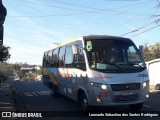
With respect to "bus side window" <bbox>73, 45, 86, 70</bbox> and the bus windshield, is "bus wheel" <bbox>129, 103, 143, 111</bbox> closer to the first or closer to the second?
the bus windshield

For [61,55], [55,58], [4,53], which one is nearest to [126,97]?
[61,55]

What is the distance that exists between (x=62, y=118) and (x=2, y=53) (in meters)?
43.7

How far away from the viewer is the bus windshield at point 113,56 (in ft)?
37.1

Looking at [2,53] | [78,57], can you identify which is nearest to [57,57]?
[78,57]

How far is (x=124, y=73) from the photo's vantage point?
11.1 m

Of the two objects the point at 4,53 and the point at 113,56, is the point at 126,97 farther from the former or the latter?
the point at 4,53

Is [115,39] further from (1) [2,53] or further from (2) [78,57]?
(1) [2,53]

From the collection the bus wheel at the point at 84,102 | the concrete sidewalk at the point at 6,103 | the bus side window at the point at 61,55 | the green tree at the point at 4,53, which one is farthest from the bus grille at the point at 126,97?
the green tree at the point at 4,53

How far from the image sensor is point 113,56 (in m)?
11.7

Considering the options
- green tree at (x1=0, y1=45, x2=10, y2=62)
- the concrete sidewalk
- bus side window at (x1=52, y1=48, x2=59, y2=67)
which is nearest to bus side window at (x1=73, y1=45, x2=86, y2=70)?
the concrete sidewalk

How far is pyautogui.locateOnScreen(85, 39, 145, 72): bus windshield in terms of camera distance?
1131 cm

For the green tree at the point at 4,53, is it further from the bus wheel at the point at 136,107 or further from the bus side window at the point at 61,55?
the bus wheel at the point at 136,107

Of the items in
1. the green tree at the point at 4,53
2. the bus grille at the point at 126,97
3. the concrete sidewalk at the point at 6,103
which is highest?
the green tree at the point at 4,53

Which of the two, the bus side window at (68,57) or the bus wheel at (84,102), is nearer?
the bus wheel at (84,102)
